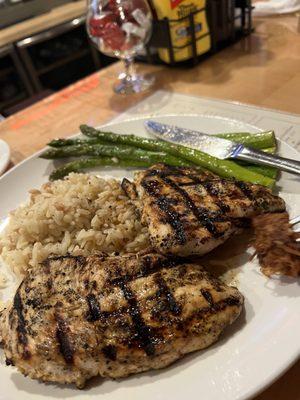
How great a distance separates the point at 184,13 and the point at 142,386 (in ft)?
10.3

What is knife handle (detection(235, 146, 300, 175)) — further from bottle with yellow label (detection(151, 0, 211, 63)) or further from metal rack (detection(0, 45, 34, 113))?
metal rack (detection(0, 45, 34, 113))

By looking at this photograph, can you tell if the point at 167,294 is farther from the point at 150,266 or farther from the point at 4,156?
the point at 4,156

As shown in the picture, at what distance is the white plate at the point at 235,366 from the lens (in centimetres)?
123

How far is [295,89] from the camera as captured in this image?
2.97 metres

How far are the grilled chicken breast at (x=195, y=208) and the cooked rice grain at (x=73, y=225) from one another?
0.18m

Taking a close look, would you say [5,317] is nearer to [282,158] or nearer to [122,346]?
[122,346]

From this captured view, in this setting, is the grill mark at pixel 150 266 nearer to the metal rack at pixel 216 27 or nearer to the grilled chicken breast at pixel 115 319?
the grilled chicken breast at pixel 115 319

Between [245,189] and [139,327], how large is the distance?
848 mm

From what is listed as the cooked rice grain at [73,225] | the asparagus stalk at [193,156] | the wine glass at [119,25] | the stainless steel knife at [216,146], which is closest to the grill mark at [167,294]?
the cooked rice grain at [73,225]

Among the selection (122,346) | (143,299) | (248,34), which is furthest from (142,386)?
(248,34)

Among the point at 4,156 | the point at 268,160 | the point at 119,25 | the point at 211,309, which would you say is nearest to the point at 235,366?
the point at 211,309

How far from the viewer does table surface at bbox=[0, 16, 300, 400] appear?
3.09 m

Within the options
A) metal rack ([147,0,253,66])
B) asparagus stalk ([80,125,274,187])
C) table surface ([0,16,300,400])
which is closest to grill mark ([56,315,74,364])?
asparagus stalk ([80,125,274,187])

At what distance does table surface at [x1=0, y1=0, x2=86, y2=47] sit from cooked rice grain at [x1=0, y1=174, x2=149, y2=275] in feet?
15.8
